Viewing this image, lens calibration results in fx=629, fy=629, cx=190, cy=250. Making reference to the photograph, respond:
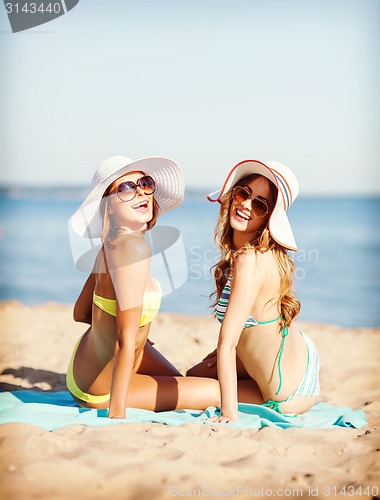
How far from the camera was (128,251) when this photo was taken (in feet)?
10.4

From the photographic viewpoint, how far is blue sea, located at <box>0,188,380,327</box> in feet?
31.2

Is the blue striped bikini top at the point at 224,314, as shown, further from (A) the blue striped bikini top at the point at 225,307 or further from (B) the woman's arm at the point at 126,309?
(B) the woman's arm at the point at 126,309

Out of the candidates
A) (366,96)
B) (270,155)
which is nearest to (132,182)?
(366,96)

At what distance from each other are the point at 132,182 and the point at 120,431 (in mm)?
1255

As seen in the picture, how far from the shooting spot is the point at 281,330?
3.45 metres

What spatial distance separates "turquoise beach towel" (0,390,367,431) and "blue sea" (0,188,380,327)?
145 centimetres

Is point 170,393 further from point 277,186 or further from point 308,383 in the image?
point 277,186

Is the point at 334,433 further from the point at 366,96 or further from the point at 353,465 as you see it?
the point at 366,96

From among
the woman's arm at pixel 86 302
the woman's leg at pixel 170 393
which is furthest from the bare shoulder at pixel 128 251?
the woman's leg at pixel 170 393

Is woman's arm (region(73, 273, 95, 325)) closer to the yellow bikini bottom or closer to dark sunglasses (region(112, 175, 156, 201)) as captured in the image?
the yellow bikini bottom

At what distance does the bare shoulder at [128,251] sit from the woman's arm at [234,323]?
19.1 inches

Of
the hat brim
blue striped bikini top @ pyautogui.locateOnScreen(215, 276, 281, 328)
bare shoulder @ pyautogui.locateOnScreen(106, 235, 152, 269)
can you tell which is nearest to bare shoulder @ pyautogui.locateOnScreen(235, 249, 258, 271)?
blue striped bikini top @ pyautogui.locateOnScreen(215, 276, 281, 328)

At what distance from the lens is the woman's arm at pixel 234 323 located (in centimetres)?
313

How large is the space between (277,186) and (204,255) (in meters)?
10.7
